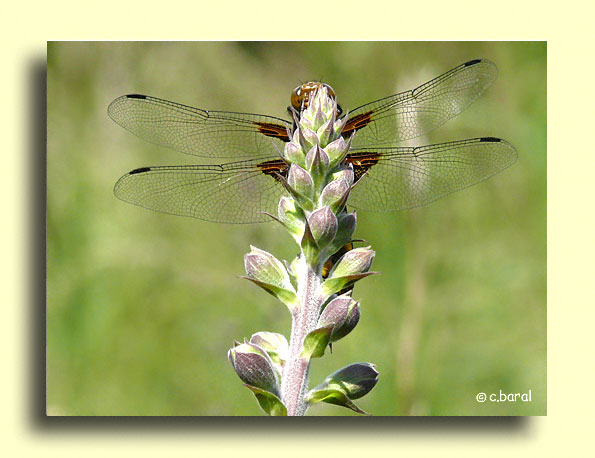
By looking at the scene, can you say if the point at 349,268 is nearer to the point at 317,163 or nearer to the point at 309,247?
the point at 309,247

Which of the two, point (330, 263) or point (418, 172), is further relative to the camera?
point (418, 172)

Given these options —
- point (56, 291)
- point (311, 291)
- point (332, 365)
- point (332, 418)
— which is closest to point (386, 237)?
point (332, 365)

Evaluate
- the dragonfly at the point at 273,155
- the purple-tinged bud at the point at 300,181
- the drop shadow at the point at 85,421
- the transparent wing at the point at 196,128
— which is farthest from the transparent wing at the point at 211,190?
the purple-tinged bud at the point at 300,181

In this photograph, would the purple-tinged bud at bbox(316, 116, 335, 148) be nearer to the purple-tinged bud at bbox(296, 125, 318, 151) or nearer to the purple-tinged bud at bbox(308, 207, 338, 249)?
the purple-tinged bud at bbox(296, 125, 318, 151)

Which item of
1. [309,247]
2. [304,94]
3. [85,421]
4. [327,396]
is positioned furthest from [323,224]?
[85,421]

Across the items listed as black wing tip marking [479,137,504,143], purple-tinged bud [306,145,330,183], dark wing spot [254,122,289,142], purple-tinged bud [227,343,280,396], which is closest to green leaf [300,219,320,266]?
purple-tinged bud [306,145,330,183]

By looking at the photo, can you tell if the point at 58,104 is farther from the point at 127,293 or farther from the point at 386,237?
the point at 386,237

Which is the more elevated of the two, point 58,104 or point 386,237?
point 58,104
